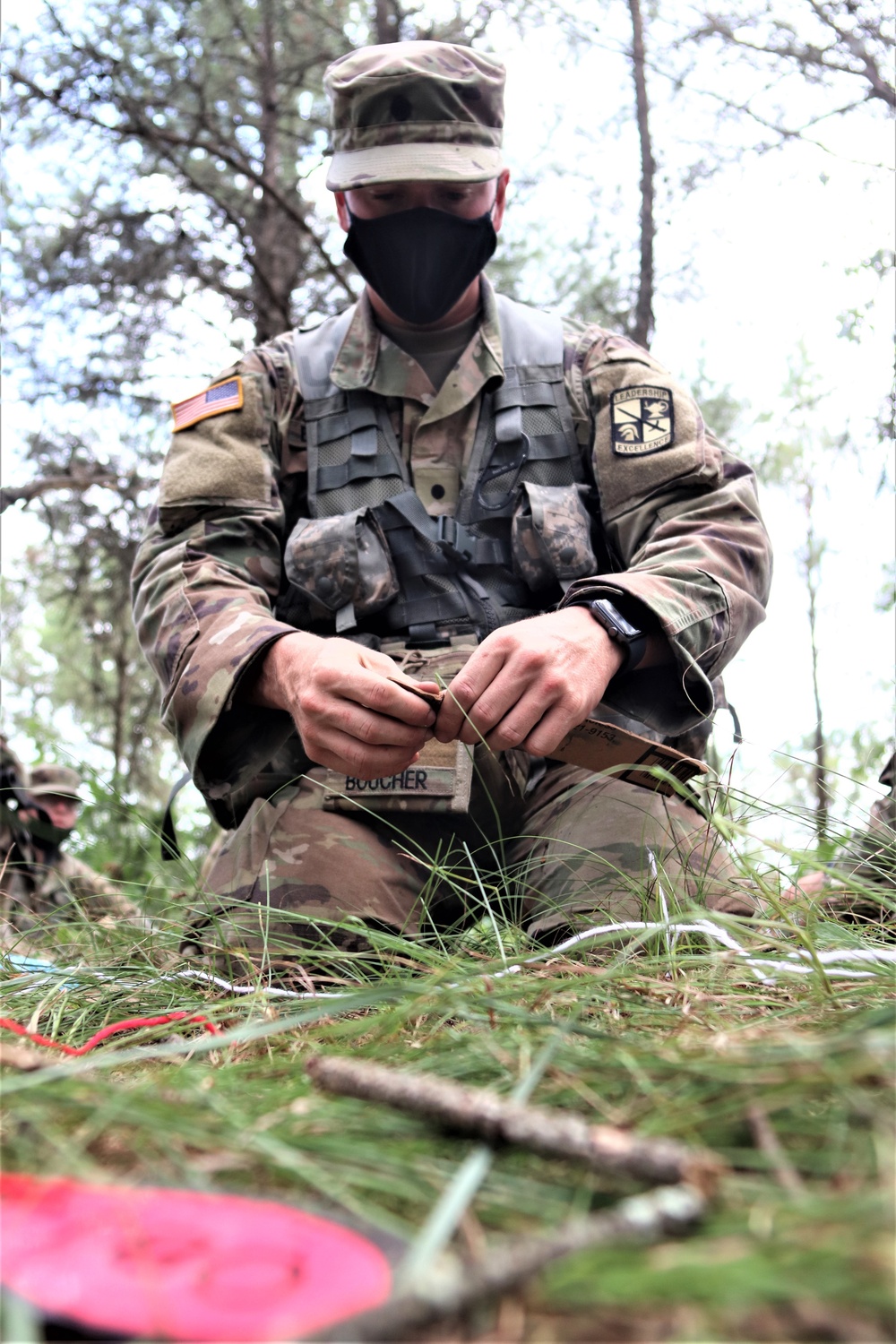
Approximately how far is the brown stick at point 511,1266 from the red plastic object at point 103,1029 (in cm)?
76

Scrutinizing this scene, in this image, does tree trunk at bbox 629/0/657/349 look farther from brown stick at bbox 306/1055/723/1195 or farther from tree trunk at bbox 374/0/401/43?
brown stick at bbox 306/1055/723/1195

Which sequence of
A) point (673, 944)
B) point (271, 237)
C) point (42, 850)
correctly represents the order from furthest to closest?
point (271, 237) → point (42, 850) → point (673, 944)

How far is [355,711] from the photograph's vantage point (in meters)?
1.90

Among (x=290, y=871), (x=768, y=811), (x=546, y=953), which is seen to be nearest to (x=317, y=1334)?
(x=546, y=953)

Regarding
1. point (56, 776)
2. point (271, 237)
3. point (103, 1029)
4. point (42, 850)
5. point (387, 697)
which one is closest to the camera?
point (103, 1029)

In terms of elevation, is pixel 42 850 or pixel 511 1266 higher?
pixel 511 1266

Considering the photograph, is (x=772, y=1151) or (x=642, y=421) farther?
(x=642, y=421)

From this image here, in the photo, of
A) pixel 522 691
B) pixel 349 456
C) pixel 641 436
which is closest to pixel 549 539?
pixel 641 436

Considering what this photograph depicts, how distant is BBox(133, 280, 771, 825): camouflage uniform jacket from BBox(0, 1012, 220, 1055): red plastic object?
0.89 metres

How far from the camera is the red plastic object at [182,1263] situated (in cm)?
61

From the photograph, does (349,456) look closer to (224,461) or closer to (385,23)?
(224,461)

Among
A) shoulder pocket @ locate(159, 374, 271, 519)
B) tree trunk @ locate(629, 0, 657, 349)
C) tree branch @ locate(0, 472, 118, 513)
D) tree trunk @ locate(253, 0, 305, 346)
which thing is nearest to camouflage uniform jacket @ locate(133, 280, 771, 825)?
shoulder pocket @ locate(159, 374, 271, 519)

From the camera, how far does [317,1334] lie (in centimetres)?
56

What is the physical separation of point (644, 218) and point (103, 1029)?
15.2 feet
